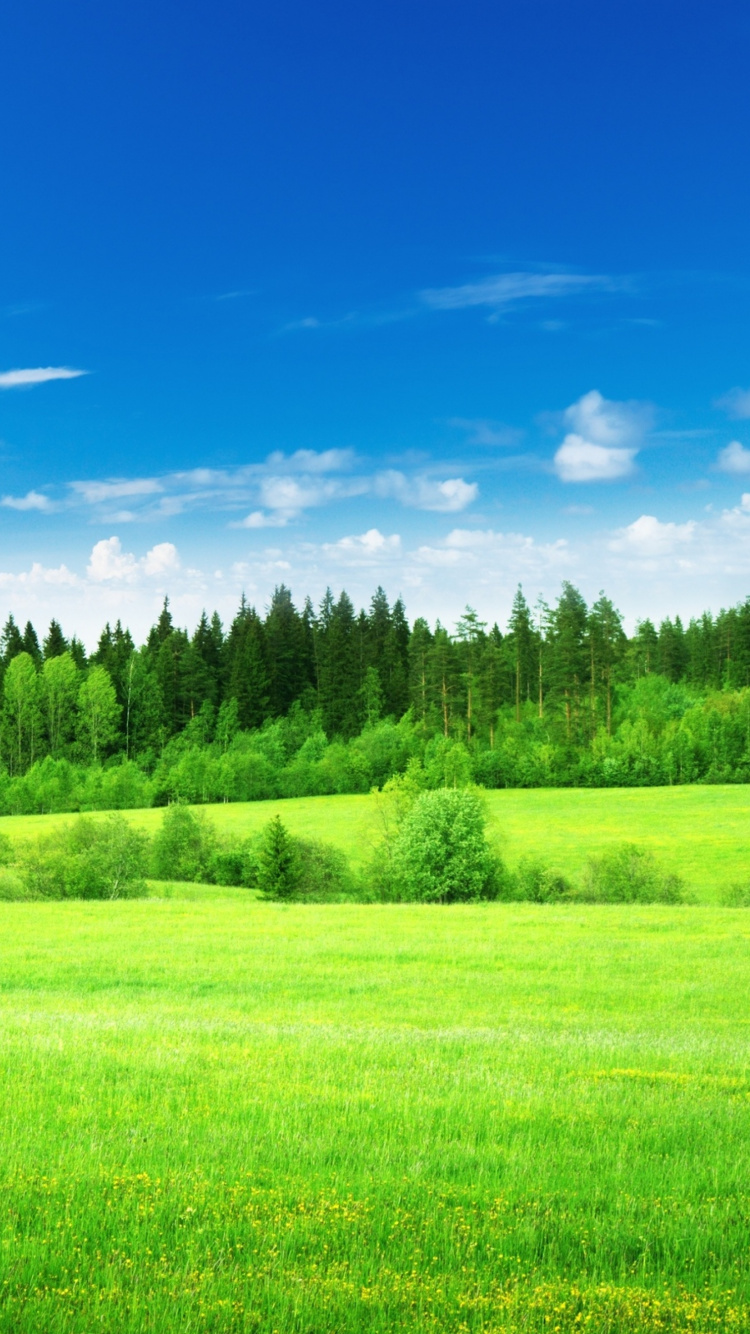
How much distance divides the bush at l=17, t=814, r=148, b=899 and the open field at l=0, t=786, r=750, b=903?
19.2 meters

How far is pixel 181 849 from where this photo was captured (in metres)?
78.2

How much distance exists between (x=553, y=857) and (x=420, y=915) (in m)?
36.2

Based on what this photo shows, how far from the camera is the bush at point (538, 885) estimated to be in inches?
2549

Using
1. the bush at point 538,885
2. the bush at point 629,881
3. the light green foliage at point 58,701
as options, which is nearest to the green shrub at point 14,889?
the bush at point 538,885

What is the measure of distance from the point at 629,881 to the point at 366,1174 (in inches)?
2361

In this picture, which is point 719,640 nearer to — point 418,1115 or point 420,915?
point 420,915

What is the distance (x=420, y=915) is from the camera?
48.8 meters

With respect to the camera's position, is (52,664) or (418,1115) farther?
(52,664)

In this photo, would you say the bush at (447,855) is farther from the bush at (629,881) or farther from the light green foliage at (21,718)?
the light green foliage at (21,718)

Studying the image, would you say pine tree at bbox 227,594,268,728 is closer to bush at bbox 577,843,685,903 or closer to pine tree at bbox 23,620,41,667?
pine tree at bbox 23,620,41,667

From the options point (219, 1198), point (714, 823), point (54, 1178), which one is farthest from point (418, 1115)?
point (714, 823)

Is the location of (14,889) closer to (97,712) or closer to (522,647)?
(97,712)

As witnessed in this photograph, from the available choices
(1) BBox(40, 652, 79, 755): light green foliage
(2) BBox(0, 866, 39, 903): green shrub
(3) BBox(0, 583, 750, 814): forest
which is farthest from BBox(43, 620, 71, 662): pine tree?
(2) BBox(0, 866, 39, 903): green shrub

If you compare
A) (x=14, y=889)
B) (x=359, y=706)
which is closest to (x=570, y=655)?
(x=359, y=706)
